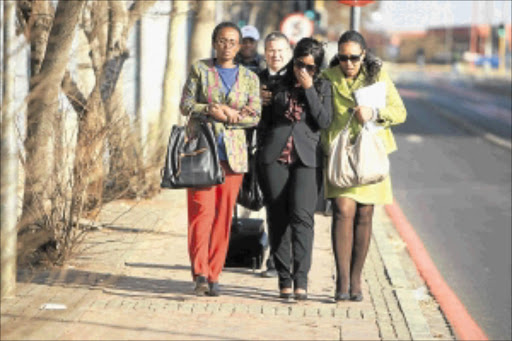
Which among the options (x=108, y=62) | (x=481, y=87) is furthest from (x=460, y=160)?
(x=481, y=87)

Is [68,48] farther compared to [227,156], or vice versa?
[68,48]

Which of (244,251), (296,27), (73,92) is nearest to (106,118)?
(73,92)

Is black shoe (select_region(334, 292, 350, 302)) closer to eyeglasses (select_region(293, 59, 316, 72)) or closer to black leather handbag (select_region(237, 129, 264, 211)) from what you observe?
black leather handbag (select_region(237, 129, 264, 211))

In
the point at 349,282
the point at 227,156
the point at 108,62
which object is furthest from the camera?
the point at 108,62

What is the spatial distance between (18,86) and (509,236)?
5290 millimetres

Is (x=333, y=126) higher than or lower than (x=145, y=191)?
higher

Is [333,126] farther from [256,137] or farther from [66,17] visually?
[66,17]

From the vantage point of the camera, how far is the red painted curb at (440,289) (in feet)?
28.7

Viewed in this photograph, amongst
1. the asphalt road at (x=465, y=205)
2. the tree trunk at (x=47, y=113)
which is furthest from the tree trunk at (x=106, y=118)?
the asphalt road at (x=465, y=205)

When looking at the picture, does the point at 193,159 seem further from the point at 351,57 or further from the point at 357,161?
the point at 351,57

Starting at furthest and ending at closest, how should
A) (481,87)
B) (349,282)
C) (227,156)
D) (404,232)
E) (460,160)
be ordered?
(481,87)
(460,160)
(404,232)
(349,282)
(227,156)

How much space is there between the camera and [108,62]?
12477mm

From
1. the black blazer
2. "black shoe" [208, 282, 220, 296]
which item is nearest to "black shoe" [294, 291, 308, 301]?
"black shoe" [208, 282, 220, 296]

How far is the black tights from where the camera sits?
850cm
